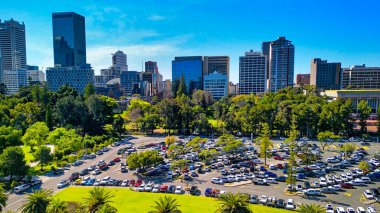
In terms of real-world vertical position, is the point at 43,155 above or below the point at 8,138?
below

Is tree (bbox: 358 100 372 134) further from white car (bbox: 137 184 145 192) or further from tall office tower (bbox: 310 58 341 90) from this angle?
tall office tower (bbox: 310 58 341 90)

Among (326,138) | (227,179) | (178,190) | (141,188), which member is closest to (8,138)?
(141,188)

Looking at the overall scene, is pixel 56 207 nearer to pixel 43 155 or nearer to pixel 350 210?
pixel 43 155

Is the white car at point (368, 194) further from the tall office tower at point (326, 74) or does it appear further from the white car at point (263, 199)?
the tall office tower at point (326, 74)

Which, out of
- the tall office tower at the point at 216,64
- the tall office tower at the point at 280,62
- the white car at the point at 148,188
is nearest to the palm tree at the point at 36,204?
the white car at the point at 148,188

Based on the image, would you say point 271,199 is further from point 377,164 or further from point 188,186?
point 377,164

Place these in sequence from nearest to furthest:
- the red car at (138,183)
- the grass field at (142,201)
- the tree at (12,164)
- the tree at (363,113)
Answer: the grass field at (142,201), the tree at (12,164), the red car at (138,183), the tree at (363,113)
